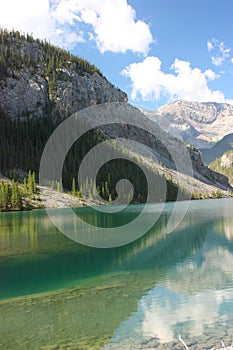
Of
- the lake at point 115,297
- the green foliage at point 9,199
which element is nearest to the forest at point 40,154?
the green foliage at point 9,199

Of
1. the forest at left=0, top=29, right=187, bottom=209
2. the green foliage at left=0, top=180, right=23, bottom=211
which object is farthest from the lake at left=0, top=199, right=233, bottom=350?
the forest at left=0, top=29, right=187, bottom=209

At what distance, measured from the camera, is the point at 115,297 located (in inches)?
790

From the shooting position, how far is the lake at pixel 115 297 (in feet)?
47.3

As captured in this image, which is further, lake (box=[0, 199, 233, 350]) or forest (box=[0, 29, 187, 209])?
forest (box=[0, 29, 187, 209])

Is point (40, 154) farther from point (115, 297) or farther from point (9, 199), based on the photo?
point (115, 297)

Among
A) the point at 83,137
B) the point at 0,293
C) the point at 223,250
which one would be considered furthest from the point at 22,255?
the point at 83,137

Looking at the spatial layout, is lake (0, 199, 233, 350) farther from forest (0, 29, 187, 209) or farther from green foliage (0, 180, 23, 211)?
forest (0, 29, 187, 209)

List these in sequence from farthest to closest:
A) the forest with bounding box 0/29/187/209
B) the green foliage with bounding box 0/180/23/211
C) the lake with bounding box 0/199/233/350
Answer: the forest with bounding box 0/29/187/209
the green foliage with bounding box 0/180/23/211
the lake with bounding box 0/199/233/350

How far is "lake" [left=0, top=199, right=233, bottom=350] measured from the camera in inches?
567

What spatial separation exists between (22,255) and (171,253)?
53.2 ft

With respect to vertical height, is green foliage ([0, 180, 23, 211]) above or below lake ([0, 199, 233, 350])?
above

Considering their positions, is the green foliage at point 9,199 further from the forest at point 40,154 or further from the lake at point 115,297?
the lake at point 115,297

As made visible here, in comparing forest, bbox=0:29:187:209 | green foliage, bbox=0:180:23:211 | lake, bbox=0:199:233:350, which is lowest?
lake, bbox=0:199:233:350

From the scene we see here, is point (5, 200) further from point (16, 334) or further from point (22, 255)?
point (16, 334)
